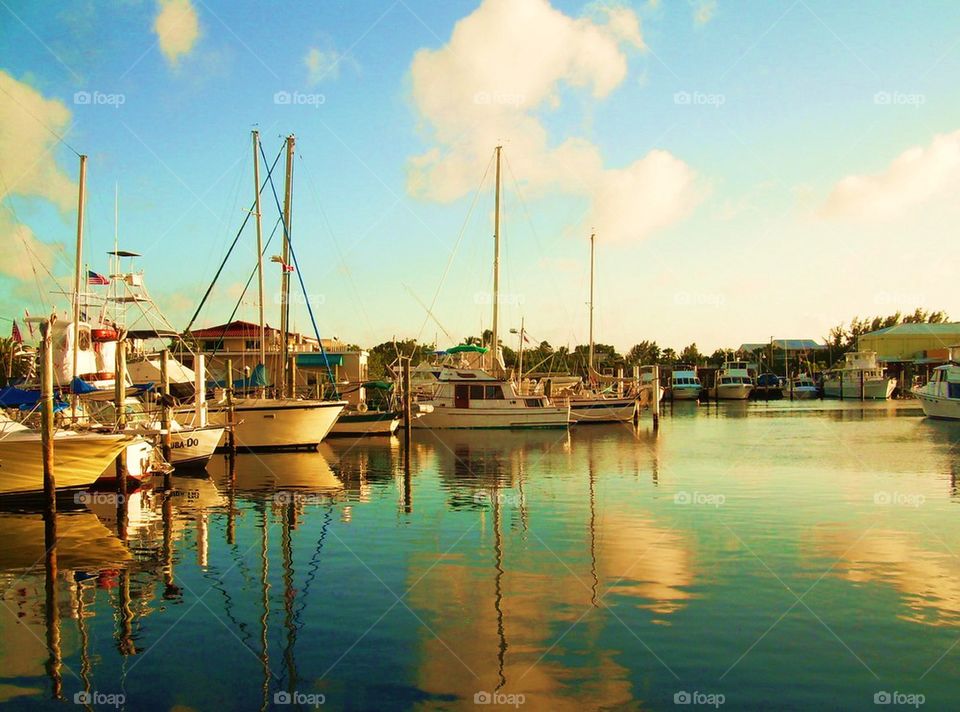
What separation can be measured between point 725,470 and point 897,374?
10992 centimetres

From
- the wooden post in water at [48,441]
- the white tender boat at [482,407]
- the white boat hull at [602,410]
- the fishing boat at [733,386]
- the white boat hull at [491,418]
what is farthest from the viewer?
the fishing boat at [733,386]

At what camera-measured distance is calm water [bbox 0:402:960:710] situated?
937 centimetres

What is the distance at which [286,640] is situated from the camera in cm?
1083

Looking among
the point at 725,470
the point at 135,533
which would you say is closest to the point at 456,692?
the point at 135,533

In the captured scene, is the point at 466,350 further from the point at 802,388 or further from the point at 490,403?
the point at 802,388

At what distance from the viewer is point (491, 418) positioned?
52062 millimetres

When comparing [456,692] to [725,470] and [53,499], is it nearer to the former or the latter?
[53,499]

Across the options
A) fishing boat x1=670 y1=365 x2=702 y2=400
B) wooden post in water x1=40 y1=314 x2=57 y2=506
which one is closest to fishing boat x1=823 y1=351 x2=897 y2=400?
fishing boat x1=670 y1=365 x2=702 y2=400

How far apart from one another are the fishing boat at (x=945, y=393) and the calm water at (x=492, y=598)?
1499 inches

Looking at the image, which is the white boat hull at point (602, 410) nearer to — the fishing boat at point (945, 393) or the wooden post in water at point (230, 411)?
the fishing boat at point (945, 393)

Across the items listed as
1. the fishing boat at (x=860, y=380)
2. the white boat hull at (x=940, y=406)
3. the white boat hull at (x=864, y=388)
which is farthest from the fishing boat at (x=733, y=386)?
the white boat hull at (x=940, y=406)

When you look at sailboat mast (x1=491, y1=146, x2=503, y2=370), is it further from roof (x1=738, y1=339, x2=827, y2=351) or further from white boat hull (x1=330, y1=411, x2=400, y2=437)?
roof (x1=738, y1=339, x2=827, y2=351)

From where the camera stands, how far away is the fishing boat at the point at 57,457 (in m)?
21.3

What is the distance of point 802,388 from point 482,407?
7903cm
